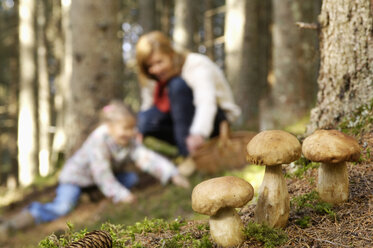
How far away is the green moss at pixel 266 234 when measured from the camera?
1797 mm

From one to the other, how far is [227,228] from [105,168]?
11.5 ft

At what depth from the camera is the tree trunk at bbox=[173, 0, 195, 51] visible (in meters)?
10.6

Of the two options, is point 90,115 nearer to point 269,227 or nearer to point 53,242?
point 53,242

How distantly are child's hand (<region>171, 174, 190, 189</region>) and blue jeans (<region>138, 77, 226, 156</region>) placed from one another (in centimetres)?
63

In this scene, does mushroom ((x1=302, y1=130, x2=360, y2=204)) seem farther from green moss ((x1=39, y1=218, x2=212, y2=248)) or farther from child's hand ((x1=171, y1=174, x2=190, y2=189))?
child's hand ((x1=171, y1=174, x2=190, y2=189))

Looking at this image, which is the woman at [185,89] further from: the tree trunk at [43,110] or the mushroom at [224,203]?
the tree trunk at [43,110]

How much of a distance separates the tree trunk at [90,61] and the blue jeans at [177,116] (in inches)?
33.2

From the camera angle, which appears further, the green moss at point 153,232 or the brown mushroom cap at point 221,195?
the green moss at point 153,232

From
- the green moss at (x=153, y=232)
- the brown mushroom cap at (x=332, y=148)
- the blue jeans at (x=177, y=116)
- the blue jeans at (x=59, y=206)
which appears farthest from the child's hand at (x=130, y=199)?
the brown mushroom cap at (x=332, y=148)

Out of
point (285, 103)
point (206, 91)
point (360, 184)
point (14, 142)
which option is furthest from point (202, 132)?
point (14, 142)

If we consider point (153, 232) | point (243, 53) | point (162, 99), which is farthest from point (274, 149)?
point (243, 53)

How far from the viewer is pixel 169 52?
5.32 meters

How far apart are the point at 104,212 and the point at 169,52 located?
2.63 m

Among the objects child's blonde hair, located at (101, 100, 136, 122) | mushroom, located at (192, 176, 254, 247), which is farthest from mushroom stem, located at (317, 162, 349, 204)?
child's blonde hair, located at (101, 100, 136, 122)
